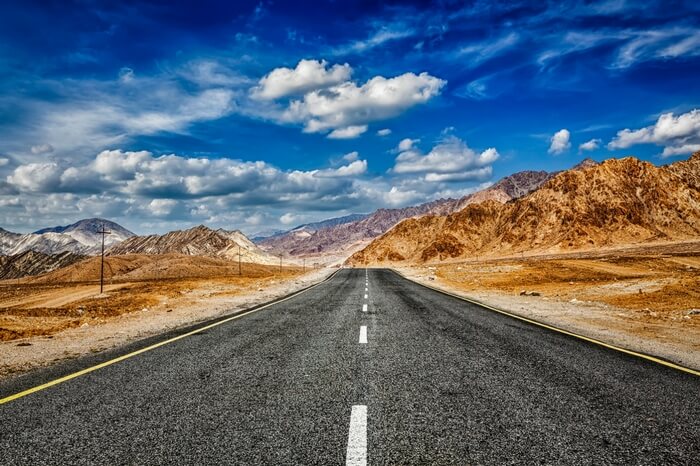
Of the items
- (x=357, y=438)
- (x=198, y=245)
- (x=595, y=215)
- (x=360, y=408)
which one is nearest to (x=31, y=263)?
(x=198, y=245)

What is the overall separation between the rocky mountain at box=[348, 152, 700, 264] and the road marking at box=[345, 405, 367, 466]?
96.9 meters

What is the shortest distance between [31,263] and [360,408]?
18901cm

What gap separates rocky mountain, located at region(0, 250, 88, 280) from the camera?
488 ft

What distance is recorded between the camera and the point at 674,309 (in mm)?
15688

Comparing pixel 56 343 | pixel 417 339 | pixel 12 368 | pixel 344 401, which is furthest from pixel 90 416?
pixel 56 343

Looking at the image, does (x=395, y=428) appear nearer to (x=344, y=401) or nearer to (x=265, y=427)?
(x=344, y=401)

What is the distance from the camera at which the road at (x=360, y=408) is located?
3.67m

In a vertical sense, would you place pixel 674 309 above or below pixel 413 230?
below

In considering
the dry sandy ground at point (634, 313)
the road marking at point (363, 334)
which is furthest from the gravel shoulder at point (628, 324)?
the road marking at point (363, 334)

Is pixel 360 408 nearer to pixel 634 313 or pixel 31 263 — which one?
pixel 634 313

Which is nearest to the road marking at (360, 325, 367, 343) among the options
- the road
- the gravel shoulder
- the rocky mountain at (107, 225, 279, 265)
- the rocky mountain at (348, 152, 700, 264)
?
the road

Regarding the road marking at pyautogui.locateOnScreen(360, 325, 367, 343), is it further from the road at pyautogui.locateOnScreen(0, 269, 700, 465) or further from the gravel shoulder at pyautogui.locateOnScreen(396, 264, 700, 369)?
the gravel shoulder at pyautogui.locateOnScreen(396, 264, 700, 369)

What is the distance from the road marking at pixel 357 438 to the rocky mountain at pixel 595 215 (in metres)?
96.9

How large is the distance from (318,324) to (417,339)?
327 centimetres
